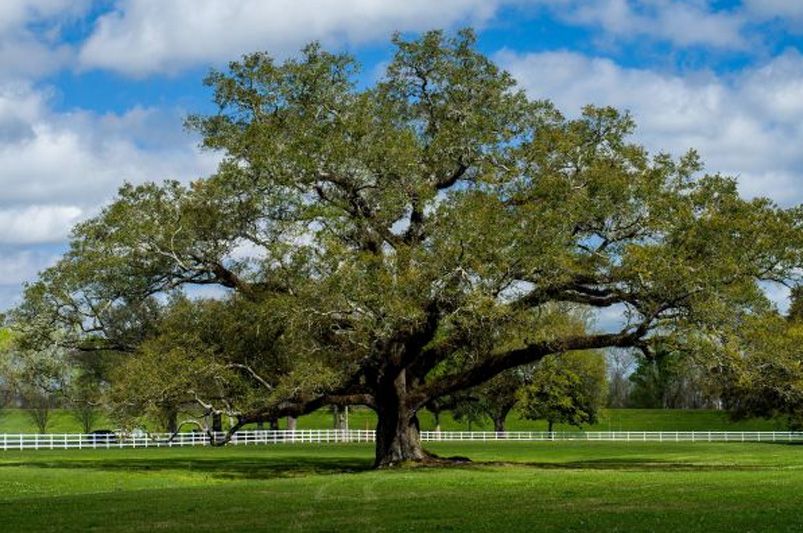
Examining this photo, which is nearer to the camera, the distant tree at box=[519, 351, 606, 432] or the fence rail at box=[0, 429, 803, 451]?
the fence rail at box=[0, 429, 803, 451]

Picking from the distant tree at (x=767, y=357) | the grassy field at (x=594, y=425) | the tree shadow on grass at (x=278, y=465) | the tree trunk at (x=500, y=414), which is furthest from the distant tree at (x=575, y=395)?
the distant tree at (x=767, y=357)

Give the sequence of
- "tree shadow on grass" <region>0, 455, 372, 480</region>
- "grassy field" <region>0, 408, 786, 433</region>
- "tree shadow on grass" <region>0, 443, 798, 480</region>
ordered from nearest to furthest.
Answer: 1. "tree shadow on grass" <region>0, 443, 798, 480</region>
2. "tree shadow on grass" <region>0, 455, 372, 480</region>
3. "grassy field" <region>0, 408, 786, 433</region>

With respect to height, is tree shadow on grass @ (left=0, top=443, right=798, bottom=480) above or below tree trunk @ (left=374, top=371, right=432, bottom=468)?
below

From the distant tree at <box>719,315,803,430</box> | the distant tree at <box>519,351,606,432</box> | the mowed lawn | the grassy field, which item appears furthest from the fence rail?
the distant tree at <box>719,315,803,430</box>

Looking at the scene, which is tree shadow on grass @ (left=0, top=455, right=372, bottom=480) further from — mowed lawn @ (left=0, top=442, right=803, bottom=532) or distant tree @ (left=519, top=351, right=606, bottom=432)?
distant tree @ (left=519, top=351, right=606, bottom=432)

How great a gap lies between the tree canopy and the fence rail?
23897 mm

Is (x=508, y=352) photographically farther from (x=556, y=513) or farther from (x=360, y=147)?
(x=556, y=513)

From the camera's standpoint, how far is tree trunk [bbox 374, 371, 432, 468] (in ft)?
123

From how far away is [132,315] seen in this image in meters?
47.6

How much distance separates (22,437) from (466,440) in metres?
35.4

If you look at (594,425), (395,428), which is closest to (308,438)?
(395,428)

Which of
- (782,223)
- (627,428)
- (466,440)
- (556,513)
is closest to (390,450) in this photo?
(782,223)

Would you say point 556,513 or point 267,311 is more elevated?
point 267,311

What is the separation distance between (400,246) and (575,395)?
57.5 metres
